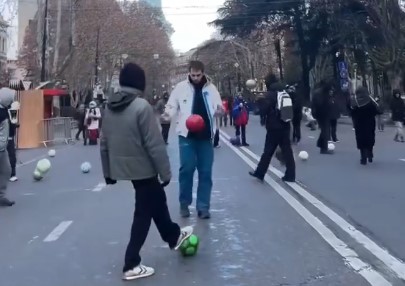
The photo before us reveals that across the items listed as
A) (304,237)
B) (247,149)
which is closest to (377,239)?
(304,237)

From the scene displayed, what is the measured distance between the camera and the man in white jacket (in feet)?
31.6

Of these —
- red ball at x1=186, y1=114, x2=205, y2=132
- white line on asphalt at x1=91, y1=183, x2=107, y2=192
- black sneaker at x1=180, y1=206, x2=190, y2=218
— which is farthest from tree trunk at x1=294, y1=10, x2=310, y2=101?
red ball at x1=186, y1=114, x2=205, y2=132

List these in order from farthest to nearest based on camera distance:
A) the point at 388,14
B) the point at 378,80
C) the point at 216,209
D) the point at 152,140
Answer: the point at 378,80 < the point at 388,14 < the point at 216,209 < the point at 152,140

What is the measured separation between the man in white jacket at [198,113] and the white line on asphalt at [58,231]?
1.51m

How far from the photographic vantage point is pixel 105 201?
1224cm

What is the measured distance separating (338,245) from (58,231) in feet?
10.7

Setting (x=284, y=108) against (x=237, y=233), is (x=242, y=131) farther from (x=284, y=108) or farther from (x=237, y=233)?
(x=237, y=233)

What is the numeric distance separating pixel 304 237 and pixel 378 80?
5370 cm

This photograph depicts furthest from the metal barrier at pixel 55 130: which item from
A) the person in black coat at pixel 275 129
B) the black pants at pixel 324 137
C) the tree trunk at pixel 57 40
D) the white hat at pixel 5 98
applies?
the white hat at pixel 5 98

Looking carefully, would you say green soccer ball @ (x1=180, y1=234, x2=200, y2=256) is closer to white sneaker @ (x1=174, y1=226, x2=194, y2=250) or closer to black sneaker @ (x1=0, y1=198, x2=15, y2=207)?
white sneaker @ (x1=174, y1=226, x2=194, y2=250)

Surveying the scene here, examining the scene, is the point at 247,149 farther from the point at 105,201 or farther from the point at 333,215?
the point at 333,215

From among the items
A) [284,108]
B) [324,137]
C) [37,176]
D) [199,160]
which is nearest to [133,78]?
[199,160]

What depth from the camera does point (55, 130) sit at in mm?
31875

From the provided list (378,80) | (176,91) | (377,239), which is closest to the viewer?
(377,239)
